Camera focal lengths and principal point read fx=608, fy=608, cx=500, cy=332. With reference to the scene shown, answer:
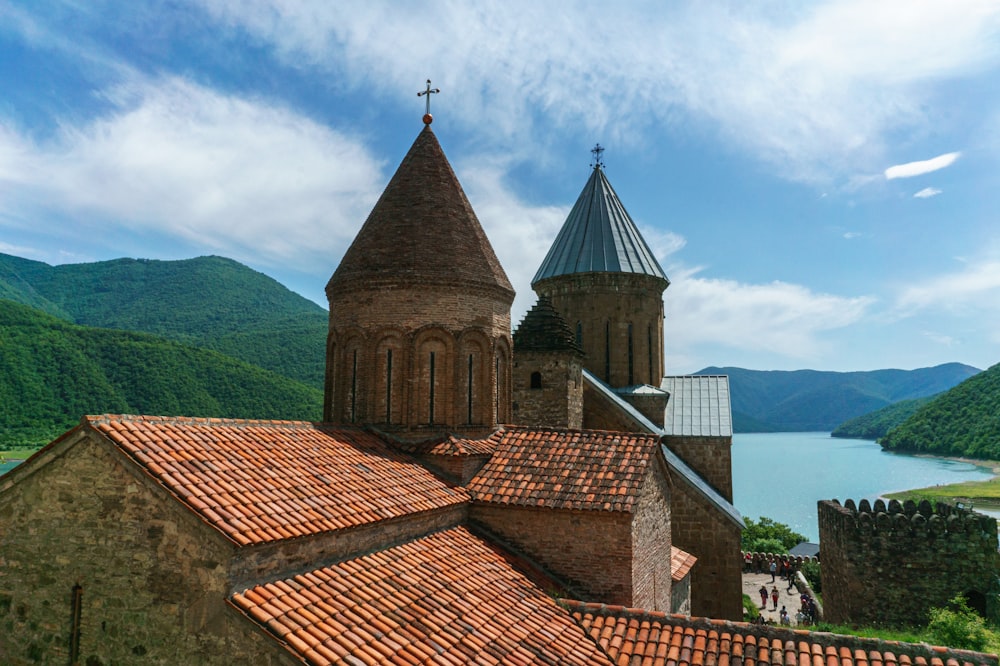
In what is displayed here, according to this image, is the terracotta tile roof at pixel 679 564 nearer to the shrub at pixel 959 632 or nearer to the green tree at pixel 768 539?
the shrub at pixel 959 632

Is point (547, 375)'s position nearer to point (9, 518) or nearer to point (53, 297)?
point (9, 518)

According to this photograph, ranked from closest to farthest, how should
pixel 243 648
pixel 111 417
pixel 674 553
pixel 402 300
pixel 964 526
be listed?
1. pixel 243 648
2. pixel 111 417
3. pixel 402 300
4. pixel 674 553
5. pixel 964 526

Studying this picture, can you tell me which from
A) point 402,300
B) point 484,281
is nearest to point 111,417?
point 402,300

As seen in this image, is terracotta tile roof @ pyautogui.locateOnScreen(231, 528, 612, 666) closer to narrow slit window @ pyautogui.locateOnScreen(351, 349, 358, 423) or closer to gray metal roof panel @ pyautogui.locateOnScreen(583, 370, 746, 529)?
narrow slit window @ pyautogui.locateOnScreen(351, 349, 358, 423)

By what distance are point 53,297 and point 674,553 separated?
121305 mm

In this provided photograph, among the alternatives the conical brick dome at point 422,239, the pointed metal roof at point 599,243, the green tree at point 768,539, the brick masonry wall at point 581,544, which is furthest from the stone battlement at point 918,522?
the green tree at point 768,539

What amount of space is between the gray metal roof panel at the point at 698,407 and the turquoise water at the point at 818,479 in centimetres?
2050

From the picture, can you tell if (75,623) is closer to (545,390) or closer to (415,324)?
(415,324)

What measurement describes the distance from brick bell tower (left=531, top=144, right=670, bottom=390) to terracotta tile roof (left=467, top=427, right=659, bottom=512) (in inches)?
368

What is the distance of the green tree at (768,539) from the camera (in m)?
24.2

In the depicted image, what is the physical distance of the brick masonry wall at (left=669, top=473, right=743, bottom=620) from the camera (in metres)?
13.3

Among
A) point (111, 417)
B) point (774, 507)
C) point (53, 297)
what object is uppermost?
point (53, 297)

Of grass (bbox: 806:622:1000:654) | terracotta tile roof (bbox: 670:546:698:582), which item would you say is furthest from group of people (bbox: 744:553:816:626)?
terracotta tile roof (bbox: 670:546:698:582)

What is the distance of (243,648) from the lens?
A: 4.71 meters
